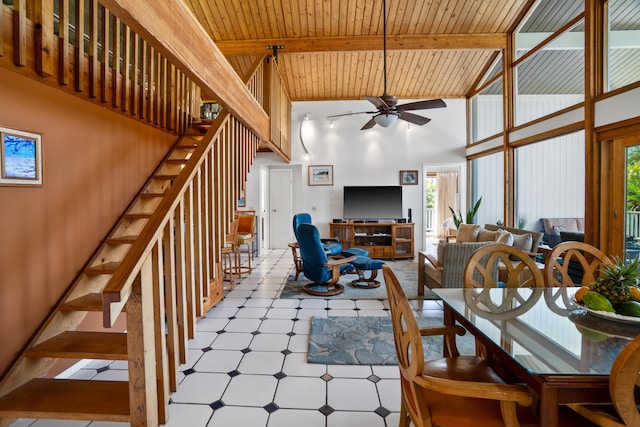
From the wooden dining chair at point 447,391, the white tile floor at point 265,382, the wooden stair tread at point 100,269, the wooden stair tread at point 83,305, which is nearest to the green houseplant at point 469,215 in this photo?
the white tile floor at point 265,382

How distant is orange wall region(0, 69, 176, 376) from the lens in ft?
6.32

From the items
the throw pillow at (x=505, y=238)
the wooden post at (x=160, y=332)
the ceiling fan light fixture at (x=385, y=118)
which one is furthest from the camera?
the throw pillow at (x=505, y=238)

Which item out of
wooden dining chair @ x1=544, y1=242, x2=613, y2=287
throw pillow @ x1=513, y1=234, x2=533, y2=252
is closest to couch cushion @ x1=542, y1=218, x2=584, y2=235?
throw pillow @ x1=513, y1=234, x2=533, y2=252

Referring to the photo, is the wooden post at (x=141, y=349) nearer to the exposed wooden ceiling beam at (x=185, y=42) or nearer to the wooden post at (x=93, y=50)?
the exposed wooden ceiling beam at (x=185, y=42)

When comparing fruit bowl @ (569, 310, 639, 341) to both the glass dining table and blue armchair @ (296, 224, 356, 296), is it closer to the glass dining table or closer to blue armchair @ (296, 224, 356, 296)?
the glass dining table

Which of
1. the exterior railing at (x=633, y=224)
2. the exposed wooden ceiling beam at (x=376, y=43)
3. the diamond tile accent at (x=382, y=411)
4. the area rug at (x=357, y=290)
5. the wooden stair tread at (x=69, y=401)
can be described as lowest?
the diamond tile accent at (x=382, y=411)

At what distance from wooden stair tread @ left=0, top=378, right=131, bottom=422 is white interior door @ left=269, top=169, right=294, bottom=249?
5989mm

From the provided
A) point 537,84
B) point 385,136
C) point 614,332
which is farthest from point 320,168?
point 614,332

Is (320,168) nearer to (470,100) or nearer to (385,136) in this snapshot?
(385,136)

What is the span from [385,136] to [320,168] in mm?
1695

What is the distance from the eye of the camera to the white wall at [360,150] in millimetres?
7035

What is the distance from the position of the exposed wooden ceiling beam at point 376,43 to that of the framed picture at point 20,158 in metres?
4.16

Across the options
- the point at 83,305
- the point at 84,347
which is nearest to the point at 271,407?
the point at 84,347

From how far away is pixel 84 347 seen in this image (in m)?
1.89
